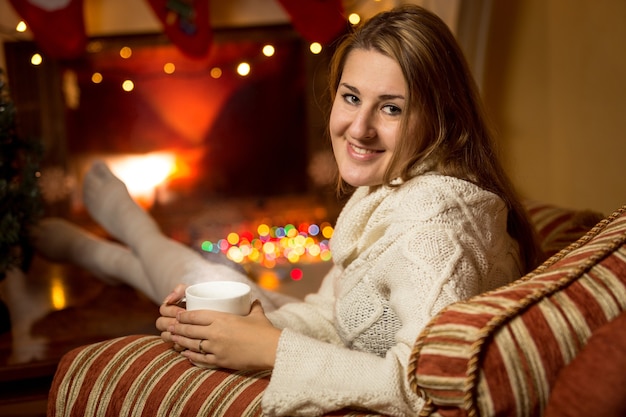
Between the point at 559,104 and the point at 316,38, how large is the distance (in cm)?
98

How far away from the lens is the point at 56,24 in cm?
263

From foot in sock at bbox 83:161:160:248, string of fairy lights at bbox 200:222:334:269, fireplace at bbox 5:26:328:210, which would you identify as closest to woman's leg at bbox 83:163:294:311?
foot in sock at bbox 83:161:160:248

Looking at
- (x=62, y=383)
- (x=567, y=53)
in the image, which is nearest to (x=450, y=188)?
(x=62, y=383)

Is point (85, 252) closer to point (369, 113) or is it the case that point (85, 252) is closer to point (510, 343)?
point (369, 113)

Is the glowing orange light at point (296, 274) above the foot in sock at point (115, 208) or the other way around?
the other way around

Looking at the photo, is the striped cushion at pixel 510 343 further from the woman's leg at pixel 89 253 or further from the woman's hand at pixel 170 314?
the woman's leg at pixel 89 253

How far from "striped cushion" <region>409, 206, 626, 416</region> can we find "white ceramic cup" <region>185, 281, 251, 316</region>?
326 millimetres

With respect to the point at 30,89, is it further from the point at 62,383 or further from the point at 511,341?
the point at 511,341

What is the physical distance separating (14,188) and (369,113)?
0.93m

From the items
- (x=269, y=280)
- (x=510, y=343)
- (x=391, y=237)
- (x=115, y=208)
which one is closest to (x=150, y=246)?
(x=115, y=208)

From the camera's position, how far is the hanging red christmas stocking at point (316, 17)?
268cm

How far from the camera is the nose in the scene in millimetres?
1058

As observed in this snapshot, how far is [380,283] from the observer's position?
985 mm

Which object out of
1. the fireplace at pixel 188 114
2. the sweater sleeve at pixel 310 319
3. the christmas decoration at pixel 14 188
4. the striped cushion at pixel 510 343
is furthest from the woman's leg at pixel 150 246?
the fireplace at pixel 188 114
